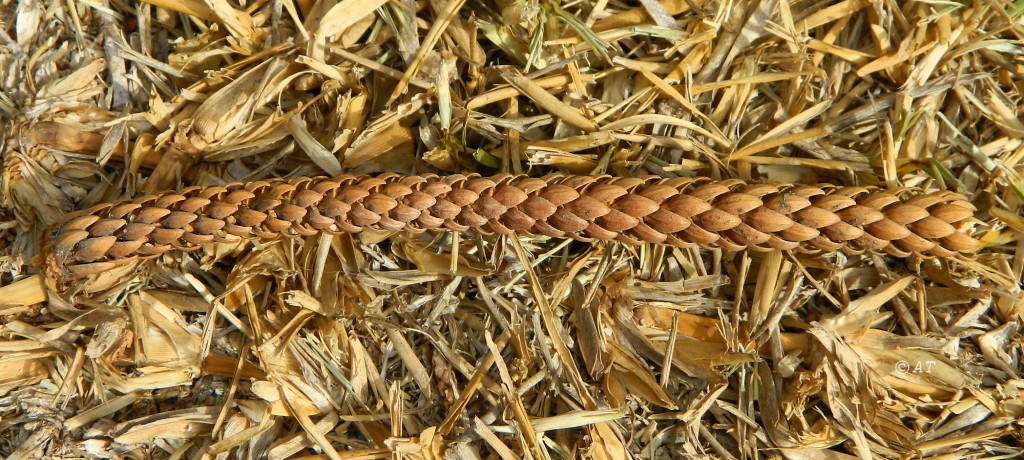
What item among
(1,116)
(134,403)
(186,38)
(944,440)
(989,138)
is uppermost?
(186,38)

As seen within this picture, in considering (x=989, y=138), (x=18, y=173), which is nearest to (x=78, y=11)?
(x=18, y=173)

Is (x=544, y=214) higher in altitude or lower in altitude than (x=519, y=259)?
higher

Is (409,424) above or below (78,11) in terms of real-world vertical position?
below

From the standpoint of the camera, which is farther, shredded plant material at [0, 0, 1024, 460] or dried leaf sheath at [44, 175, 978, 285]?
shredded plant material at [0, 0, 1024, 460]

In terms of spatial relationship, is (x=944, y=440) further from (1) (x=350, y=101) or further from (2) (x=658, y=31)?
(1) (x=350, y=101)
